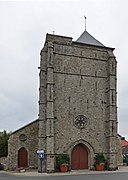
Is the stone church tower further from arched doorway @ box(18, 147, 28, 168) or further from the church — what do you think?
arched doorway @ box(18, 147, 28, 168)

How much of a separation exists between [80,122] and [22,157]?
803 centimetres

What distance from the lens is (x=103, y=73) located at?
27.6 metres

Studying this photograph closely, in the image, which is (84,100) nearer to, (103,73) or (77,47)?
(103,73)

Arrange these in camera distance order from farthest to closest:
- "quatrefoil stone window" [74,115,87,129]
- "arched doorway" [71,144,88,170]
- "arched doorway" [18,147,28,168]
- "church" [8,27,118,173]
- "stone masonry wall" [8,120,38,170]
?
"arched doorway" [18,147,28,168] < "stone masonry wall" [8,120,38,170] < "quatrefoil stone window" [74,115,87,129] < "arched doorway" [71,144,88,170] < "church" [8,27,118,173]

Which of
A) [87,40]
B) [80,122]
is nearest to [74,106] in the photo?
[80,122]

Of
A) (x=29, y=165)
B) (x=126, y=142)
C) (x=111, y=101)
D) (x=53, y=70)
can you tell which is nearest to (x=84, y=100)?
(x=111, y=101)

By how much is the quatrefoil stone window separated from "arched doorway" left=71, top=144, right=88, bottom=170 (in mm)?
1928

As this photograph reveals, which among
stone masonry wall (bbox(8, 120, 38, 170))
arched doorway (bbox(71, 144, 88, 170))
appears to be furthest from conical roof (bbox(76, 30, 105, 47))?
arched doorway (bbox(71, 144, 88, 170))

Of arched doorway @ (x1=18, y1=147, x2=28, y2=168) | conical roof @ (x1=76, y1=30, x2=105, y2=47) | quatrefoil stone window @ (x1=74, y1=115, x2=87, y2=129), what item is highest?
conical roof @ (x1=76, y1=30, x2=105, y2=47)

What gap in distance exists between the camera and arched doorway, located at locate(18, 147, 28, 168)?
28.2 meters

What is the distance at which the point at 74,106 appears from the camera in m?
25.9

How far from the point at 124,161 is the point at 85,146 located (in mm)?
12572

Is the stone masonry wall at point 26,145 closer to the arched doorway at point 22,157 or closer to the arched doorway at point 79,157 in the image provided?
the arched doorway at point 22,157

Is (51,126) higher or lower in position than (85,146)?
higher
